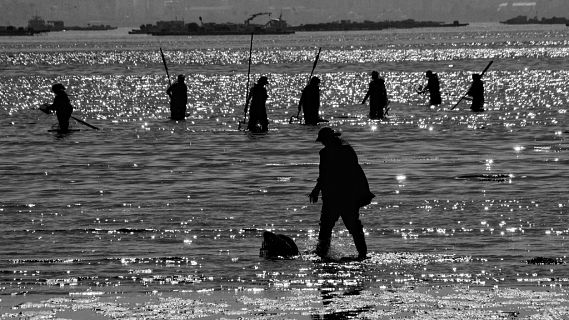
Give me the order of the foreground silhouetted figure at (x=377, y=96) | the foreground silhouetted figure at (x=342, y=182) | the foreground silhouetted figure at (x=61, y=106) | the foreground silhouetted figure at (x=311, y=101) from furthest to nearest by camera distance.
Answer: the foreground silhouetted figure at (x=377, y=96) < the foreground silhouetted figure at (x=311, y=101) < the foreground silhouetted figure at (x=61, y=106) < the foreground silhouetted figure at (x=342, y=182)

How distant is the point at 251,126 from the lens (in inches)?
1462

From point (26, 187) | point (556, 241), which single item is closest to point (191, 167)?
point (26, 187)

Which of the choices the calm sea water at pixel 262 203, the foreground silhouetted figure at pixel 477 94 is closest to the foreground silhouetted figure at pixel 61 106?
the calm sea water at pixel 262 203

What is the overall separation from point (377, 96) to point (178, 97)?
5.52 meters

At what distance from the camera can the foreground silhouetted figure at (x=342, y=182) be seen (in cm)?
1617

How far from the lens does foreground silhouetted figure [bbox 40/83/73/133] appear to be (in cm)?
3388

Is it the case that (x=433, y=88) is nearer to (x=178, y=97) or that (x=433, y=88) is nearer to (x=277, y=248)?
(x=178, y=97)

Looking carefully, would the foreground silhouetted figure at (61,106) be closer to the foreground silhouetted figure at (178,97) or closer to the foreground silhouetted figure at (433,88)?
the foreground silhouetted figure at (178,97)

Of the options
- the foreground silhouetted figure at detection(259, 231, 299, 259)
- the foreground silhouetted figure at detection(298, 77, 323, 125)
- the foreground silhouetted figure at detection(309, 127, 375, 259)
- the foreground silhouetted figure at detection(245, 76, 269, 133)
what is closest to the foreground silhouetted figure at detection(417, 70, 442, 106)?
the foreground silhouetted figure at detection(298, 77, 323, 125)

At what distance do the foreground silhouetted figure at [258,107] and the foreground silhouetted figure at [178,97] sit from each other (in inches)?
94.5

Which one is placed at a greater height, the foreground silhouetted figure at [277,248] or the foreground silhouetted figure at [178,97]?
the foreground silhouetted figure at [277,248]

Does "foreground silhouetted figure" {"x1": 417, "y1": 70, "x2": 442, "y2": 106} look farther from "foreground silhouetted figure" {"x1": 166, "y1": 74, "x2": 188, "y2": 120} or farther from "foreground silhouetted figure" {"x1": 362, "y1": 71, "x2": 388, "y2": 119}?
"foreground silhouetted figure" {"x1": 166, "y1": 74, "x2": 188, "y2": 120}

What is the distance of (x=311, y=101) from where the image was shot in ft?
123

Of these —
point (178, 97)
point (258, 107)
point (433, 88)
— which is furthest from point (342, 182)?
point (433, 88)
